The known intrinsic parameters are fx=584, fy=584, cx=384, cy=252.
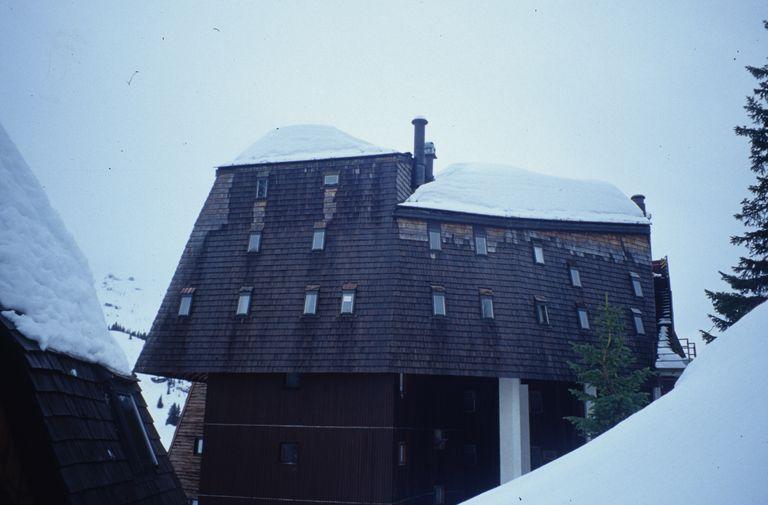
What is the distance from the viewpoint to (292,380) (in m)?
22.6

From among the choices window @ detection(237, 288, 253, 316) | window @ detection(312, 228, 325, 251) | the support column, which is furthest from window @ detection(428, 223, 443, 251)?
window @ detection(237, 288, 253, 316)

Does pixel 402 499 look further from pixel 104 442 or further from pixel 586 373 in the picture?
pixel 104 442

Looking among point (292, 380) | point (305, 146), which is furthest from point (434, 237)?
point (292, 380)

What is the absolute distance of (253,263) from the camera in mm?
24219

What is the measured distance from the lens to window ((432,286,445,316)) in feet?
73.2

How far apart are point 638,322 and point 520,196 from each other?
7743 mm

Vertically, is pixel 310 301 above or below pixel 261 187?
below

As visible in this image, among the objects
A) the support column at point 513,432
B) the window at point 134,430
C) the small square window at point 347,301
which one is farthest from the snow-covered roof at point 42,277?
the support column at point 513,432

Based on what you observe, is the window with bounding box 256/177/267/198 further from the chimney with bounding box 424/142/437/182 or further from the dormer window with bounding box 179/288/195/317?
the chimney with bounding box 424/142/437/182

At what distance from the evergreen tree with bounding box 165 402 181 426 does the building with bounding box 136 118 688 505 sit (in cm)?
2433

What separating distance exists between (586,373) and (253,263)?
44.9 ft

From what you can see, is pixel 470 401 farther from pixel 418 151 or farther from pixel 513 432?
pixel 418 151

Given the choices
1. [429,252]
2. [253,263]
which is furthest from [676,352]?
[253,263]

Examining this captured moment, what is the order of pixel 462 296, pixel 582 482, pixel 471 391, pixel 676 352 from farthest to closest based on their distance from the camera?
pixel 676 352, pixel 471 391, pixel 462 296, pixel 582 482
